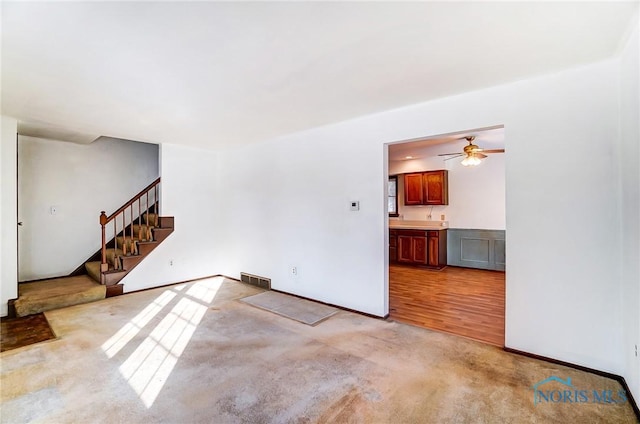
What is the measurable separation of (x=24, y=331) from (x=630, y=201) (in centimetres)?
559

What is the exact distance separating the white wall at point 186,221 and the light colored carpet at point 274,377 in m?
1.56

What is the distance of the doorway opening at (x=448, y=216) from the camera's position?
5.16 meters

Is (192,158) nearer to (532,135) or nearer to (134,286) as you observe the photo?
(134,286)

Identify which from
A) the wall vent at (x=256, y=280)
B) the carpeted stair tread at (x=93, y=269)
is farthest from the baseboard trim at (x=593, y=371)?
the carpeted stair tread at (x=93, y=269)

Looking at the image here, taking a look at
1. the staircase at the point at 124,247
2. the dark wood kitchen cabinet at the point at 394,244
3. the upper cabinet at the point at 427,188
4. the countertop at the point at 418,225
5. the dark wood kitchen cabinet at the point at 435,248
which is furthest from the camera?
the dark wood kitchen cabinet at the point at 394,244

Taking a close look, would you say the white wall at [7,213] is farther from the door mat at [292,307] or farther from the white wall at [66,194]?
the door mat at [292,307]

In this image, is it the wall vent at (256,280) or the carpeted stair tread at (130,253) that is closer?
the carpeted stair tread at (130,253)

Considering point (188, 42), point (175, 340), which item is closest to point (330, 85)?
point (188, 42)

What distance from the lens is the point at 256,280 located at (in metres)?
5.03

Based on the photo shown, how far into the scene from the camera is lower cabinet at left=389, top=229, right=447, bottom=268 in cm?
626

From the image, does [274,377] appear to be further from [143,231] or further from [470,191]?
[470,191]

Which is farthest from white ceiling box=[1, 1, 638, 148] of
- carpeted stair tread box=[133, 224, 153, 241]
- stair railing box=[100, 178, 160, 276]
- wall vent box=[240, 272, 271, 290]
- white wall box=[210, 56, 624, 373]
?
wall vent box=[240, 272, 271, 290]

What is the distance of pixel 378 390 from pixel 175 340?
6.67 ft

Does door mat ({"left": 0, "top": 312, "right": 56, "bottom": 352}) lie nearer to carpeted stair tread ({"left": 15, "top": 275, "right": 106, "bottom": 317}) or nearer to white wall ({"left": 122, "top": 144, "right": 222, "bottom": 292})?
carpeted stair tread ({"left": 15, "top": 275, "right": 106, "bottom": 317})
